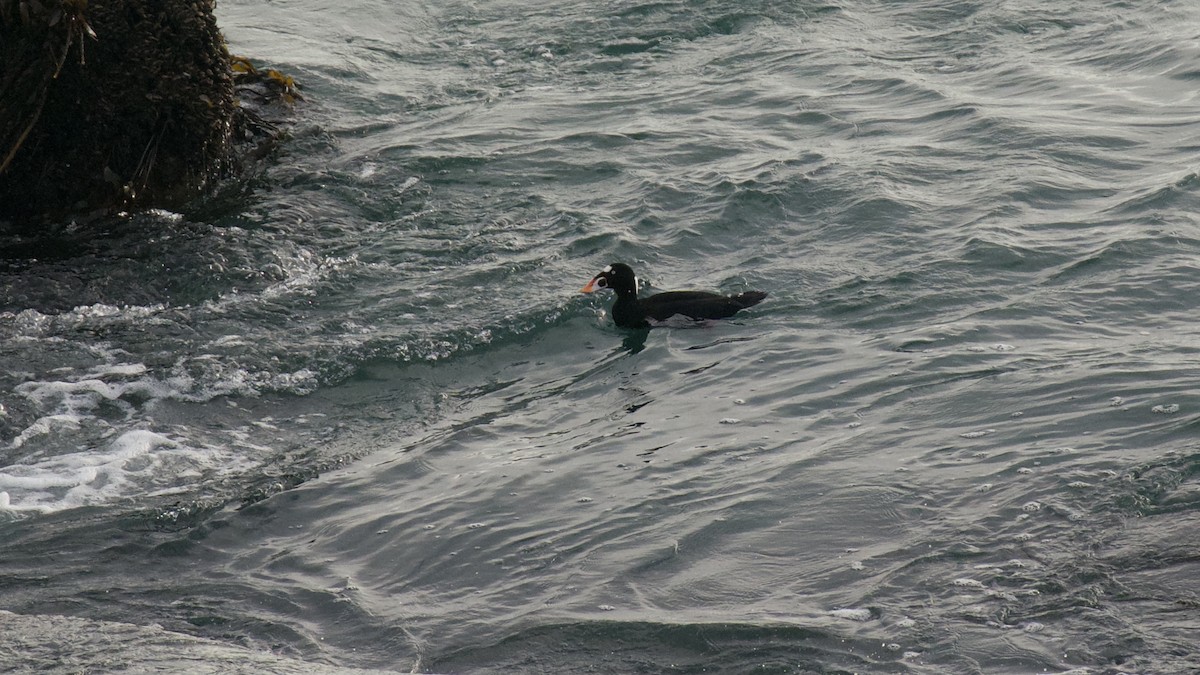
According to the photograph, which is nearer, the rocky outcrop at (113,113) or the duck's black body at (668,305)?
the duck's black body at (668,305)

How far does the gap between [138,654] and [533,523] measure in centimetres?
230

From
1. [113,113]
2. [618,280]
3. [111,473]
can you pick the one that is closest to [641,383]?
[618,280]

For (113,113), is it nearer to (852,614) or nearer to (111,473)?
(111,473)

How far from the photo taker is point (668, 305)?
9703 millimetres

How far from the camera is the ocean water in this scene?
5867 millimetres

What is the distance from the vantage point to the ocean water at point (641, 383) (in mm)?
5867

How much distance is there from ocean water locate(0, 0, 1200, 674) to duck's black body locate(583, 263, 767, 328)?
0.20 meters

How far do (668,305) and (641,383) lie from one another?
957 millimetres

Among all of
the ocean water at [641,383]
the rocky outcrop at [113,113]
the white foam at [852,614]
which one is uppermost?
the rocky outcrop at [113,113]

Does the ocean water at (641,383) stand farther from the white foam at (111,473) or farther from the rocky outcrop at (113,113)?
the rocky outcrop at (113,113)

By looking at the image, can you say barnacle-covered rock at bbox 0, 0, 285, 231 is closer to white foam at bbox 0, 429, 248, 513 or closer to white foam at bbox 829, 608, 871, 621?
white foam at bbox 0, 429, 248, 513

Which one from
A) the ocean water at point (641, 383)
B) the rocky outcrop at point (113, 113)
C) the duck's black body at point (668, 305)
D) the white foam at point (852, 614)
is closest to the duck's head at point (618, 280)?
the duck's black body at point (668, 305)

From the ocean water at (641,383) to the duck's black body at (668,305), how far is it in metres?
0.20

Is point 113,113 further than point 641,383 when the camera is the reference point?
Yes
